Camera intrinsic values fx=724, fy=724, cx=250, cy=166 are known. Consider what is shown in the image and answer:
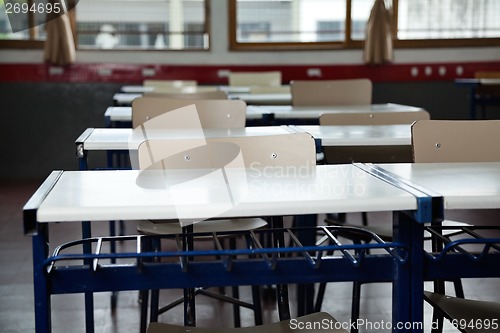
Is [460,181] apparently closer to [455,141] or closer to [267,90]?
[455,141]

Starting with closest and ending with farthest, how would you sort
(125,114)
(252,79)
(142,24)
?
(125,114) → (252,79) → (142,24)

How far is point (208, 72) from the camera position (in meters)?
7.05

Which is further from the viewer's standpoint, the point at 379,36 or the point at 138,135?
the point at 379,36

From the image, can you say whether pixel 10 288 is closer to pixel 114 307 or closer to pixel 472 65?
pixel 114 307

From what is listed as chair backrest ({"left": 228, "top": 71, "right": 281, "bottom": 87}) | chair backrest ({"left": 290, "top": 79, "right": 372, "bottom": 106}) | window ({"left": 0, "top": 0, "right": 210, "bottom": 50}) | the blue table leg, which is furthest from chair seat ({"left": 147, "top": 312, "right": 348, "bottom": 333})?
window ({"left": 0, "top": 0, "right": 210, "bottom": 50})

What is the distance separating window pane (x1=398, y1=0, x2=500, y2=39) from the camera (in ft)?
23.6

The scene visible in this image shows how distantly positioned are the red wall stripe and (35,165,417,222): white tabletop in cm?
538

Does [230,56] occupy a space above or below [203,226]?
above

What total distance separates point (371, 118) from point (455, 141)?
1089mm

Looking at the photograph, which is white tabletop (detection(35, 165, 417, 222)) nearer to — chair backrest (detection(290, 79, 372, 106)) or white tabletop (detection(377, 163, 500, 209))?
white tabletop (detection(377, 163, 500, 209))

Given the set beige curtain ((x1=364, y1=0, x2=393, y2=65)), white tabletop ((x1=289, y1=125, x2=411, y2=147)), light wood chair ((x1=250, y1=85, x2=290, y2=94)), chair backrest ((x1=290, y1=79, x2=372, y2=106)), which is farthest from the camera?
beige curtain ((x1=364, y1=0, x2=393, y2=65))

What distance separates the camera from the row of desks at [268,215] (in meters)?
1.32

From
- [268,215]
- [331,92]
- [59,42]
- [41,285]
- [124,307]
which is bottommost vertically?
[124,307]

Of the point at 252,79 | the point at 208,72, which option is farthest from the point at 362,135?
the point at 208,72
